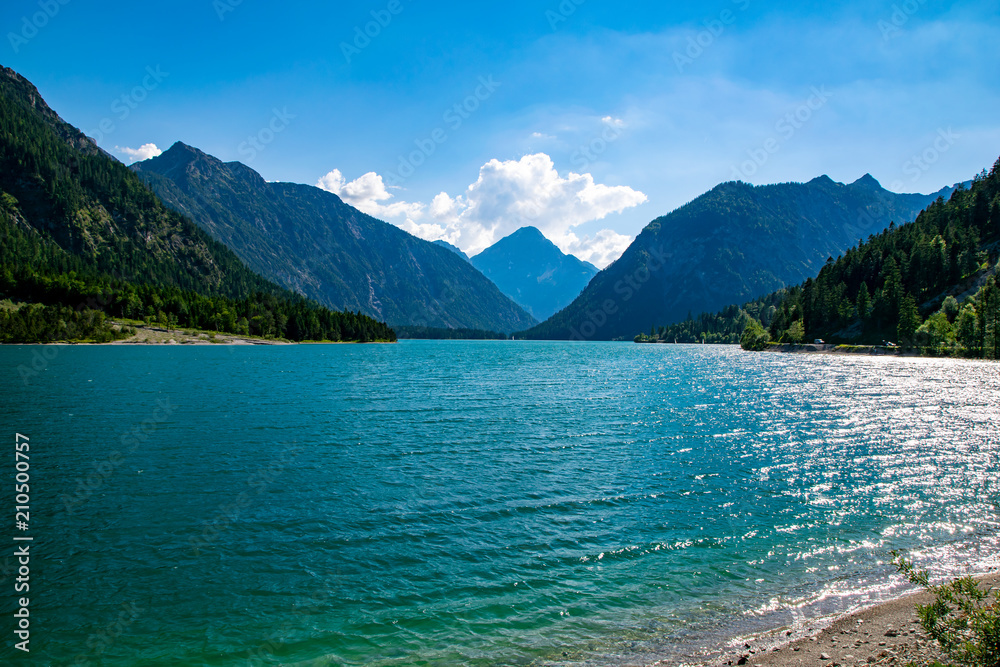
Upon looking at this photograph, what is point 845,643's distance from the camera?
1368 cm

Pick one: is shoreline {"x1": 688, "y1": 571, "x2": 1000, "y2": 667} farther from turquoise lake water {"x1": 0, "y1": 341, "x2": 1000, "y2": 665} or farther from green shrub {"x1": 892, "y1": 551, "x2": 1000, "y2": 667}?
green shrub {"x1": 892, "y1": 551, "x2": 1000, "y2": 667}

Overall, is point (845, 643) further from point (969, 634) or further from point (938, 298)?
point (938, 298)

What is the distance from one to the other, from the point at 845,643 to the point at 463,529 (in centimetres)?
1438

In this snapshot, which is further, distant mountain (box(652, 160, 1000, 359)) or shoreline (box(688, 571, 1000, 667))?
distant mountain (box(652, 160, 1000, 359))

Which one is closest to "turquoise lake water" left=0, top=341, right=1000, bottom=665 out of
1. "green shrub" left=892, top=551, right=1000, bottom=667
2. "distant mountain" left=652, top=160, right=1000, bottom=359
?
"green shrub" left=892, top=551, right=1000, bottom=667

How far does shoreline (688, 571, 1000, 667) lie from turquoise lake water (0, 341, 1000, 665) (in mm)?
708

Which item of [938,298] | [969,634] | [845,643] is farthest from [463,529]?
[938,298]

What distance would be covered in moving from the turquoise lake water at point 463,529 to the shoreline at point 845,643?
0.71m

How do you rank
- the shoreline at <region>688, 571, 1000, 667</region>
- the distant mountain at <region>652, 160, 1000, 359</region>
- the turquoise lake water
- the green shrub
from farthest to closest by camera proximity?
the distant mountain at <region>652, 160, 1000, 359</region>
the turquoise lake water
the shoreline at <region>688, 571, 1000, 667</region>
the green shrub

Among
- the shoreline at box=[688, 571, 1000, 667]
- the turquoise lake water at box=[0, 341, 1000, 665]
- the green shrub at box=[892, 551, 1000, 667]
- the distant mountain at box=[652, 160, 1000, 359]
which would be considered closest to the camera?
the green shrub at box=[892, 551, 1000, 667]

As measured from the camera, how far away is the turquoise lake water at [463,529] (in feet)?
49.3

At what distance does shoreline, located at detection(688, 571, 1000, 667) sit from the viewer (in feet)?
41.6

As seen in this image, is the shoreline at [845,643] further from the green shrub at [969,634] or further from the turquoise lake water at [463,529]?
the green shrub at [969,634]

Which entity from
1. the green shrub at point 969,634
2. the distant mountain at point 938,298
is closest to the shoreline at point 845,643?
the green shrub at point 969,634
